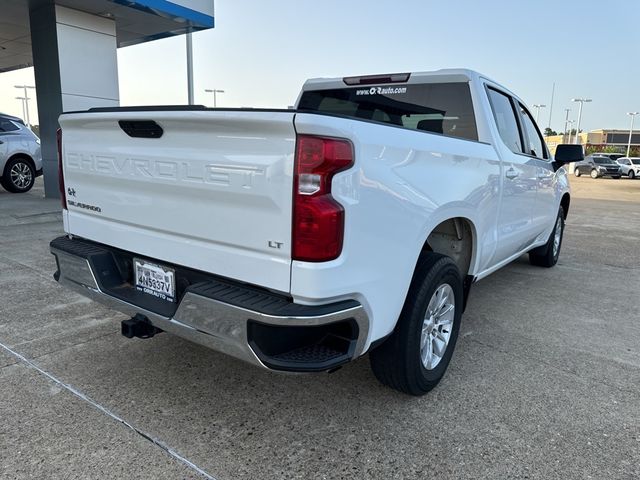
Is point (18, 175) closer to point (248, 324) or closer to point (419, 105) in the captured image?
point (419, 105)

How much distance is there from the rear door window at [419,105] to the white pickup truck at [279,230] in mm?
396

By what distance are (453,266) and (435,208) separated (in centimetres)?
45

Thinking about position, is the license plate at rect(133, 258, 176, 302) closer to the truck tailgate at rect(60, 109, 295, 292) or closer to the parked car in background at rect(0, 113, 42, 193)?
the truck tailgate at rect(60, 109, 295, 292)

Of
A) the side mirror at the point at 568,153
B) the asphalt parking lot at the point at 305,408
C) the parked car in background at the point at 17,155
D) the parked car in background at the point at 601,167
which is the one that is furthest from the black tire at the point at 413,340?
the parked car in background at the point at 601,167

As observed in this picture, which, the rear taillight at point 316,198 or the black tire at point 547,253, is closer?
the rear taillight at point 316,198

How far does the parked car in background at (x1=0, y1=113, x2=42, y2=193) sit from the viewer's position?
1133 centimetres

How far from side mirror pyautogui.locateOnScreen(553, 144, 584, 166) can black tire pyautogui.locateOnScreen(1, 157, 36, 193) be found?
1152cm

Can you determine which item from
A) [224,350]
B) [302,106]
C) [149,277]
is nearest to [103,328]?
[149,277]

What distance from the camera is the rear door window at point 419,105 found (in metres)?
3.75

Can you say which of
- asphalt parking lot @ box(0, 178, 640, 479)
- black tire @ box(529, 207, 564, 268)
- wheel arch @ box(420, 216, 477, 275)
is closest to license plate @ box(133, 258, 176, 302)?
asphalt parking lot @ box(0, 178, 640, 479)

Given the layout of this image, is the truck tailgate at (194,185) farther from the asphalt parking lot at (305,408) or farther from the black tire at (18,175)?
the black tire at (18,175)

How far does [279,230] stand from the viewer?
6.88 ft

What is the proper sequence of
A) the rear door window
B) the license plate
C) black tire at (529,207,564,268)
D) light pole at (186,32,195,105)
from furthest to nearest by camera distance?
light pole at (186,32,195,105)
black tire at (529,207,564,268)
the rear door window
the license plate

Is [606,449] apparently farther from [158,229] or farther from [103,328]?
[103,328]
